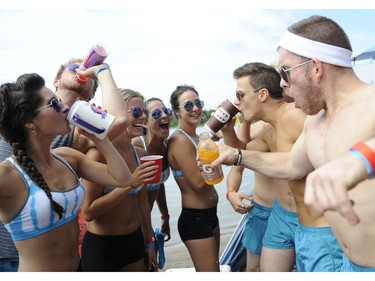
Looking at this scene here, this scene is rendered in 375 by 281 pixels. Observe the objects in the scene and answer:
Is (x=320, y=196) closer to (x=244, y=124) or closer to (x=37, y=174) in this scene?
(x=37, y=174)

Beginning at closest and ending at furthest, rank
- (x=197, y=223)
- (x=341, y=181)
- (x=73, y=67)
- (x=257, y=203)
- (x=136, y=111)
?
(x=341, y=181)
(x=73, y=67)
(x=136, y=111)
(x=197, y=223)
(x=257, y=203)

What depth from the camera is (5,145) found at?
2432mm

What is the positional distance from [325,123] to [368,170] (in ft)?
3.49

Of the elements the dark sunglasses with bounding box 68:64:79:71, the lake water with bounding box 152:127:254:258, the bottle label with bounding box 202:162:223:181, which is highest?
the dark sunglasses with bounding box 68:64:79:71

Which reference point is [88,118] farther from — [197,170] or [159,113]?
[159,113]

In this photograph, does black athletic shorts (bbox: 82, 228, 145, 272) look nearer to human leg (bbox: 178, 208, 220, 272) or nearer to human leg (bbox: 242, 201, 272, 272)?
human leg (bbox: 178, 208, 220, 272)

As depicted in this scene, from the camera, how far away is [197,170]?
3627mm

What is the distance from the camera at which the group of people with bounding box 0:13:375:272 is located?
A: 1849 millimetres

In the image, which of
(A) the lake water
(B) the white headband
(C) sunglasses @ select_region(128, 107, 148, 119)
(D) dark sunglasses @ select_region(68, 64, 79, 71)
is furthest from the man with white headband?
(A) the lake water

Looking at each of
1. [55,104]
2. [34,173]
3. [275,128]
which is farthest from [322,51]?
[34,173]

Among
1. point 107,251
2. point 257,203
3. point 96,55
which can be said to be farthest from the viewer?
point 257,203

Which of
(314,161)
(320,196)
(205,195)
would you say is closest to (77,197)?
(314,161)

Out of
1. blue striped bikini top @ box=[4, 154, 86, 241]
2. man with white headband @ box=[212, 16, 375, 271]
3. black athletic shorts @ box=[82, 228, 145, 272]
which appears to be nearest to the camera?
man with white headband @ box=[212, 16, 375, 271]

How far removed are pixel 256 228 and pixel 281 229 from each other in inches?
21.5
